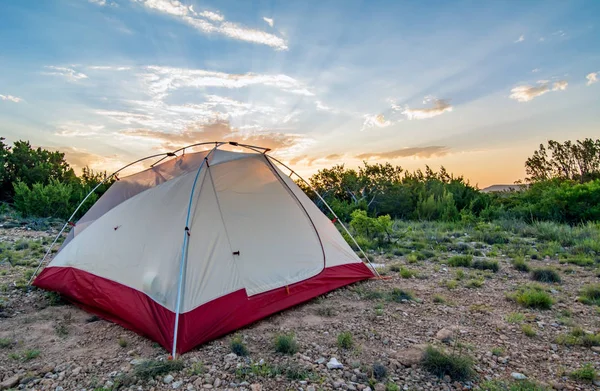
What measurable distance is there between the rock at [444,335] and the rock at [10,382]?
3.80 metres

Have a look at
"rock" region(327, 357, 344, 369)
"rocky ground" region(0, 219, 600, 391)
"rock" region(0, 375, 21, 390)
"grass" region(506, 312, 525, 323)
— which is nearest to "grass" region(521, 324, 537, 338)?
"rocky ground" region(0, 219, 600, 391)

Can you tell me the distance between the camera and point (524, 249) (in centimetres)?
803

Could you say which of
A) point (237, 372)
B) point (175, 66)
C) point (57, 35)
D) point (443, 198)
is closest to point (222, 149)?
point (237, 372)

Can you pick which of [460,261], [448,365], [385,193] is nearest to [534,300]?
[460,261]

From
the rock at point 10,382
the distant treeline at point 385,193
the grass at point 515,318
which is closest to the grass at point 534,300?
the grass at point 515,318

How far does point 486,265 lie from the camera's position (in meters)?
6.54

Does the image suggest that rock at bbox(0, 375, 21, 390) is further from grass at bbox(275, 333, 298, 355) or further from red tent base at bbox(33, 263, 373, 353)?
grass at bbox(275, 333, 298, 355)

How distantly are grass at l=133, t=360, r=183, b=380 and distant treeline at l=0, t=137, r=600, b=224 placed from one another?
11.4 metres

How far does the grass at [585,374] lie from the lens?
112 inches

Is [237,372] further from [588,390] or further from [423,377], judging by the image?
[588,390]

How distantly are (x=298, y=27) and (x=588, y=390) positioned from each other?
7651 mm

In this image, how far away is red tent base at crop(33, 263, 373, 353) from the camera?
3473 millimetres

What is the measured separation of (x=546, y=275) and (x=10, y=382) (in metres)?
7.01

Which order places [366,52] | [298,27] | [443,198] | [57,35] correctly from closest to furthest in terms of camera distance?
[57,35], [298,27], [366,52], [443,198]
